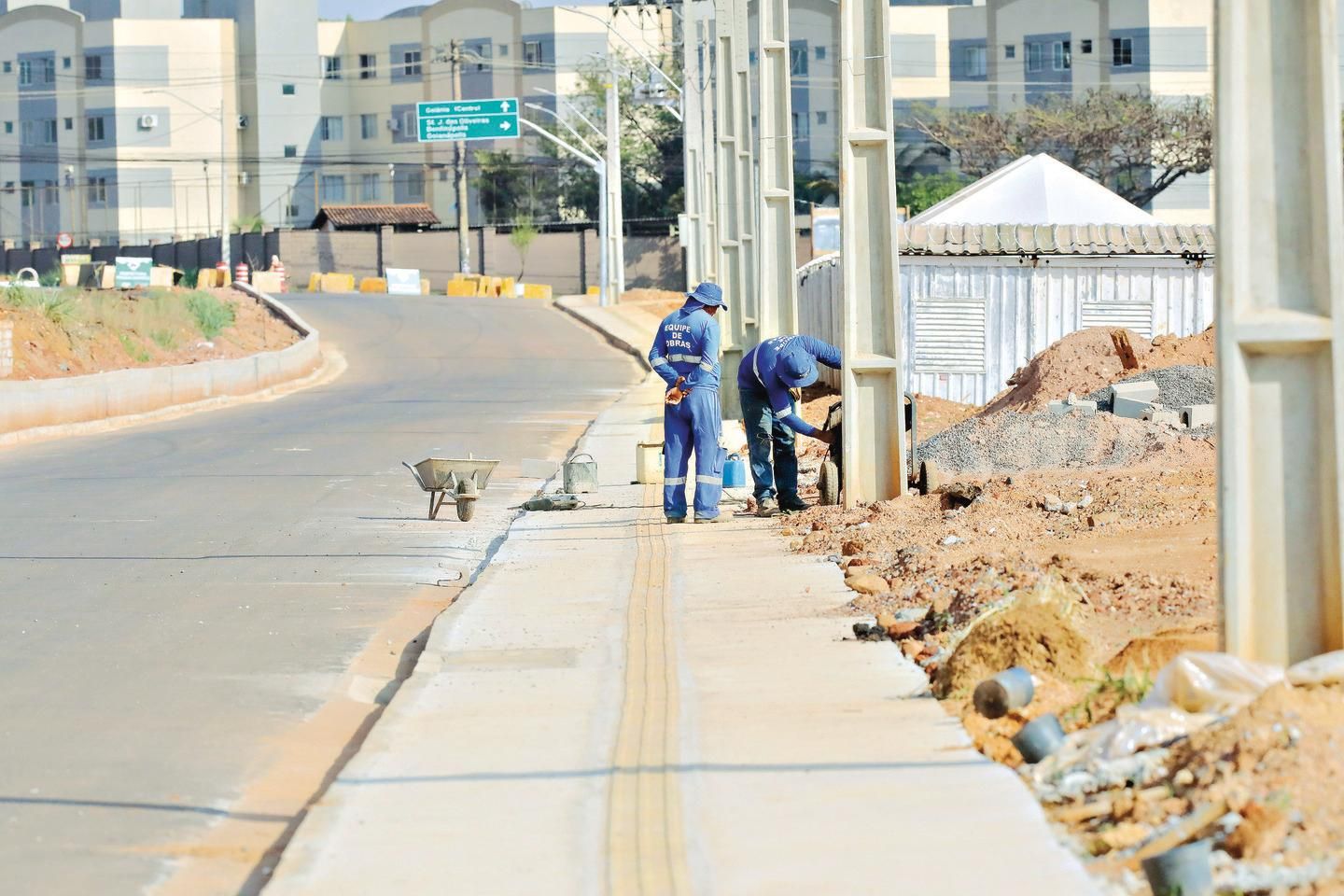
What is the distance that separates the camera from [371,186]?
101750 mm

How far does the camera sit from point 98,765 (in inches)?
300

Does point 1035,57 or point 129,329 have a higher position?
point 1035,57

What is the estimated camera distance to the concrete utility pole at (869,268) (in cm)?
1528

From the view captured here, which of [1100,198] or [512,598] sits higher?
[1100,198]

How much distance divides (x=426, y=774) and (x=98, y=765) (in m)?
1.57

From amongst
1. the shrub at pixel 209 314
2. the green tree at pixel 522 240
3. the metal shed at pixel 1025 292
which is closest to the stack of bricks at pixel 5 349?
the metal shed at pixel 1025 292

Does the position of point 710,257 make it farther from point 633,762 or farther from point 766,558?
point 633,762

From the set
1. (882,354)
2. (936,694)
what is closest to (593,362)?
(882,354)

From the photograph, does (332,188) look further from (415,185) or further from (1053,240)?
(1053,240)

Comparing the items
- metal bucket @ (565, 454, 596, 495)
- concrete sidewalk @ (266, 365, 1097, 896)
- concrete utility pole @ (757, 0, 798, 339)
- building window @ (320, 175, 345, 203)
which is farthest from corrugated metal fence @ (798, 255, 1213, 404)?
building window @ (320, 175, 345, 203)

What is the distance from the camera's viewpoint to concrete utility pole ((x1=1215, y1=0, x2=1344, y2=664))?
23.7 ft

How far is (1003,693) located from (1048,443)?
466 inches

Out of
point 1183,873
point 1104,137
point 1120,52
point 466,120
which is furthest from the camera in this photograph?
point 1120,52

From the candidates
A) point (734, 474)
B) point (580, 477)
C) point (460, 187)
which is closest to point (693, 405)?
point (580, 477)
